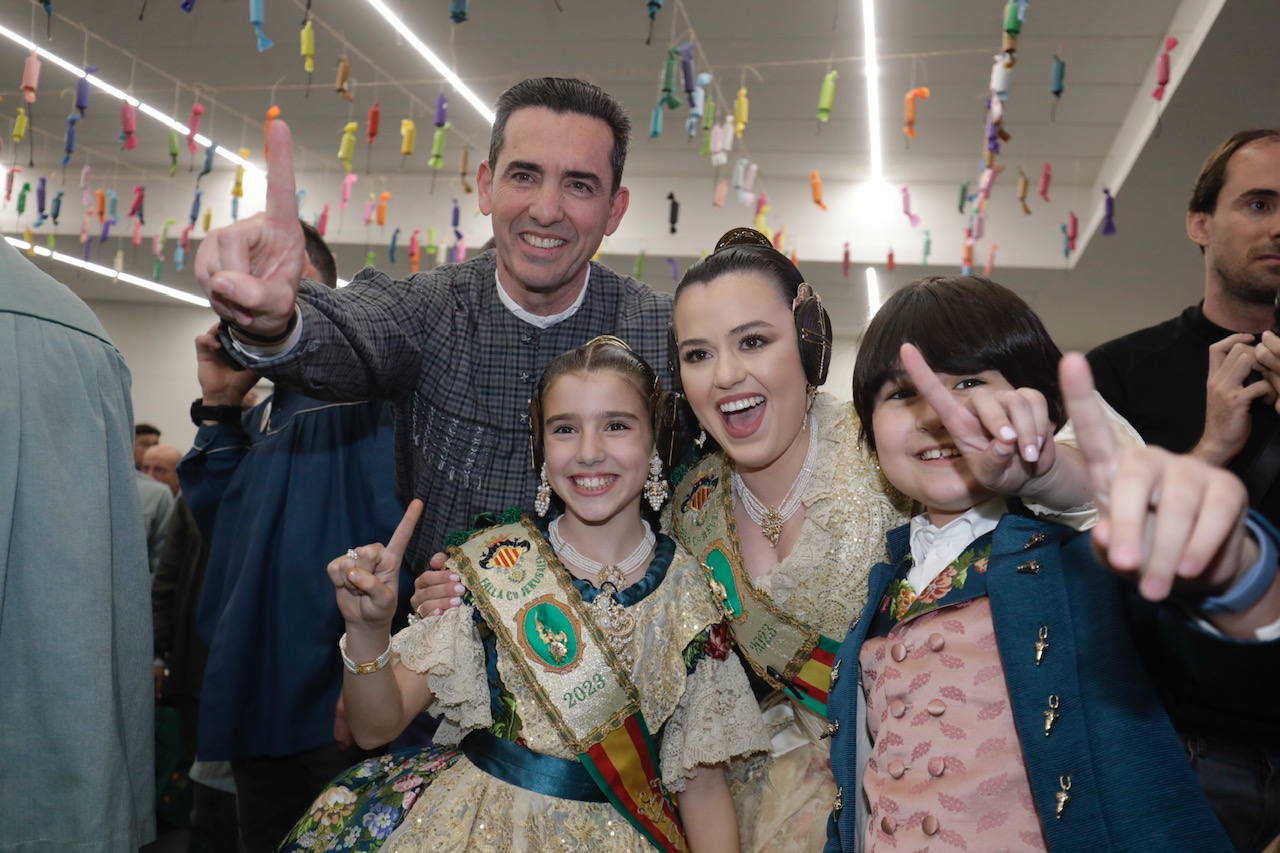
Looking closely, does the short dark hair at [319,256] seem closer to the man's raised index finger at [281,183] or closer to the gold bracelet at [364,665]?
the man's raised index finger at [281,183]

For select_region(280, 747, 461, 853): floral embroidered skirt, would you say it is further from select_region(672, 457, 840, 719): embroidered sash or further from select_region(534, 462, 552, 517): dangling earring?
select_region(672, 457, 840, 719): embroidered sash

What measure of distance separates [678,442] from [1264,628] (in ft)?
4.25

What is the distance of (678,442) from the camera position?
2121 mm

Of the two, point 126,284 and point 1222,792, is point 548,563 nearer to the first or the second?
point 1222,792

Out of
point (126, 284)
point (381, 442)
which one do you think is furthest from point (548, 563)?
point (126, 284)

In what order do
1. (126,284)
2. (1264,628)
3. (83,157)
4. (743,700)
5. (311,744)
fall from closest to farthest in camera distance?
(1264,628), (743,700), (311,744), (83,157), (126,284)

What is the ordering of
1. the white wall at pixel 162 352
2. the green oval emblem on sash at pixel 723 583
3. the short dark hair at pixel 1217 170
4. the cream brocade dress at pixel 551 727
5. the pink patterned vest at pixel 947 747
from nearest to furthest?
the pink patterned vest at pixel 947 747
the cream brocade dress at pixel 551 727
the green oval emblem on sash at pixel 723 583
the short dark hair at pixel 1217 170
the white wall at pixel 162 352

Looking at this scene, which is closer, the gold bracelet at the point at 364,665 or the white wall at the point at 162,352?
the gold bracelet at the point at 364,665

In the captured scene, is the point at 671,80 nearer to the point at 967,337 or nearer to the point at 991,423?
the point at 967,337

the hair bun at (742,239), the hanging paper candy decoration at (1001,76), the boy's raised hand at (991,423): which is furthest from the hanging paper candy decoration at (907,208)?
the boy's raised hand at (991,423)

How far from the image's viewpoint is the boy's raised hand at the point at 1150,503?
2.71 ft

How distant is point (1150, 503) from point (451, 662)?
1273 mm

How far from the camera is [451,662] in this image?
1802 millimetres

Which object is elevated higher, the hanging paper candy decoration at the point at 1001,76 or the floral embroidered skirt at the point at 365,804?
the hanging paper candy decoration at the point at 1001,76
